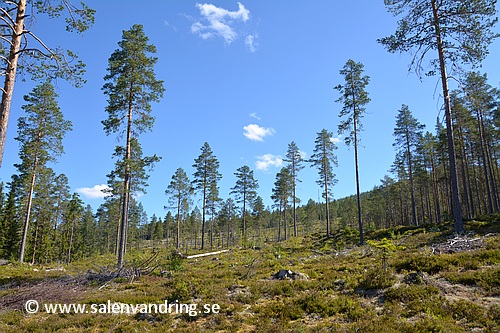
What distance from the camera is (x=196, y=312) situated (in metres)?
8.70

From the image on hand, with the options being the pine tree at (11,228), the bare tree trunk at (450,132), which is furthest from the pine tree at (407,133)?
the pine tree at (11,228)

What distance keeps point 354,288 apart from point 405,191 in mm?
48802

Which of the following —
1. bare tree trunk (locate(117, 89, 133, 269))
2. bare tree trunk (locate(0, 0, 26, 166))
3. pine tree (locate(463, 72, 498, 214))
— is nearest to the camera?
bare tree trunk (locate(0, 0, 26, 166))

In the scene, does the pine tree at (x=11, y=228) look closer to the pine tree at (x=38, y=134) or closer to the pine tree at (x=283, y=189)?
the pine tree at (x=38, y=134)

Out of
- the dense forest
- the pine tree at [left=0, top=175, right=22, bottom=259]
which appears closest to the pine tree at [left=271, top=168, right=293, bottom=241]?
the dense forest

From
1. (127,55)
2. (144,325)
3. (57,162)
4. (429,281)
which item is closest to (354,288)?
(429,281)

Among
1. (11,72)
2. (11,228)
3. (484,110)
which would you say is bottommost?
(11,228)

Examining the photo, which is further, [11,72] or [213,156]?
[213,156]

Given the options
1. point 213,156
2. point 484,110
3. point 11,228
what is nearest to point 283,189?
point 213,156

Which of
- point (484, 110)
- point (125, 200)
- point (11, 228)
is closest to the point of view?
point (125, 200)

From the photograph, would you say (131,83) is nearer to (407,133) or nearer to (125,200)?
(125,200)

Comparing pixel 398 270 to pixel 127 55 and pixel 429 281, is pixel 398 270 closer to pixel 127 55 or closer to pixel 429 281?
pixel 429 281

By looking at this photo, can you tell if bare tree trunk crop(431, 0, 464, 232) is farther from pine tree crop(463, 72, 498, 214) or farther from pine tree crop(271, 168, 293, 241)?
pine tree crop(271, 168, 293, 241)

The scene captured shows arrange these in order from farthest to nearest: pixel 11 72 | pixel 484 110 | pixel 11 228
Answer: pixel 11 228, pixel 484 110, pixel 11 72
